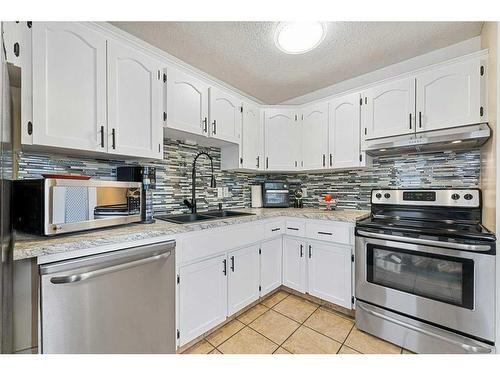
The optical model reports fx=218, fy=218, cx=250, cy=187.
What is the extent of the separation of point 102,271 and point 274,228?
57.0 inches

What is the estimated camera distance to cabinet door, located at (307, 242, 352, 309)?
6.13 feet

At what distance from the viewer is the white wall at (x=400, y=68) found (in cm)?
175

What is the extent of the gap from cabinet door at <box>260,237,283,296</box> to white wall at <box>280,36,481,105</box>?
1.74 m

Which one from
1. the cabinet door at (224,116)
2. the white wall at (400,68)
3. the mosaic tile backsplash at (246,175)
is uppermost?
the white wall at (400,68)

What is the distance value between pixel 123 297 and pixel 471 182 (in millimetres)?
2632

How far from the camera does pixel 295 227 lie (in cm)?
217

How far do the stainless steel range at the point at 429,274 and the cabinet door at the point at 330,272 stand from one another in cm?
13

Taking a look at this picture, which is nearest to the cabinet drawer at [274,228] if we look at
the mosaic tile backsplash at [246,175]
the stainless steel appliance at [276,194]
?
the stainless steel appliance at [276,194]

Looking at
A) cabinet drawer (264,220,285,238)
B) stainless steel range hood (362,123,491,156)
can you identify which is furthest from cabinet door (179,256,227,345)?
stainless steel range hood (362,123,491,156)

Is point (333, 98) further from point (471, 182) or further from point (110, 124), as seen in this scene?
point (110, 124)

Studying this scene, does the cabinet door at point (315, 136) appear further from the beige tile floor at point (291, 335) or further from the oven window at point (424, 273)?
the beige tile floor at point (291, 335)

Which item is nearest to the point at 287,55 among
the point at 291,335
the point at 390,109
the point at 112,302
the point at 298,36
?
the point at 298,36

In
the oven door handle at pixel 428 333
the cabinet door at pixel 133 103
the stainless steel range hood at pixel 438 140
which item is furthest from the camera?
the stainless steel range hood at pixel 438 140

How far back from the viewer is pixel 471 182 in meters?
1.79
